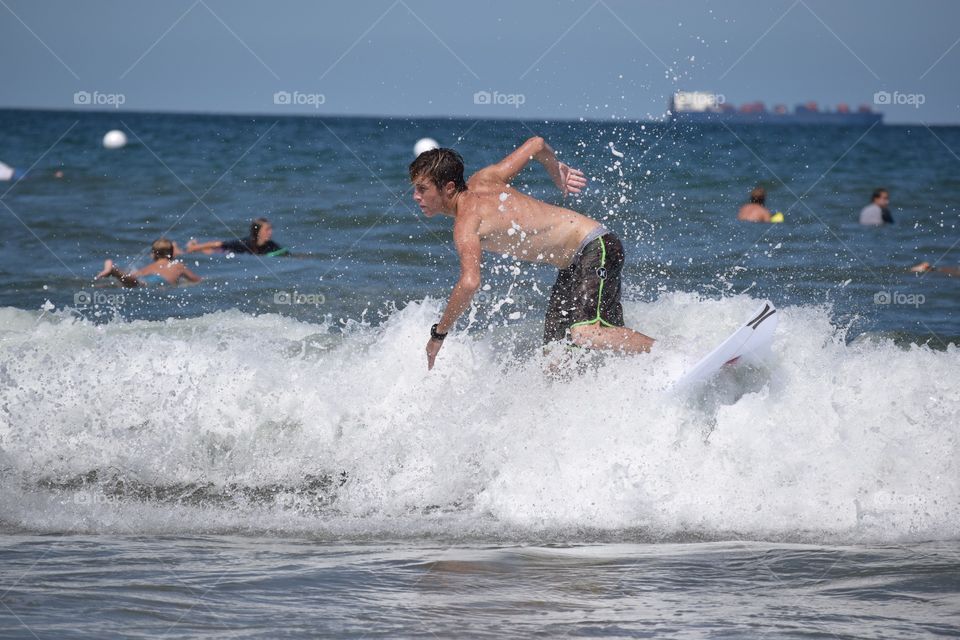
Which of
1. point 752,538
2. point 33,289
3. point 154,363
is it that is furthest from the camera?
point 33,289

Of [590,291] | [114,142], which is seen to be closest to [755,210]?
[590,291]

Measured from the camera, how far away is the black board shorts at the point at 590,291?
18.8 feet

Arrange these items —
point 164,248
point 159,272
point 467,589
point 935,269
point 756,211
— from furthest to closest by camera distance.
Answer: point 756,211 < point 935,269 < point 164,248 < point 159,272 < point 467,589

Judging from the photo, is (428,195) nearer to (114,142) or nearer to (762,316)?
(762,316)

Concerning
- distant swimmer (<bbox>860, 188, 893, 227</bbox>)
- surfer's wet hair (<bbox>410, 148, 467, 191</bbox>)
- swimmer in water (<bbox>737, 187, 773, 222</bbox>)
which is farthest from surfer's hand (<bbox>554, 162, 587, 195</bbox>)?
distant swimmer (<bbox>860, 188, 893, 227</bbox>)

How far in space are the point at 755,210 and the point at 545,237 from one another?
9.67m

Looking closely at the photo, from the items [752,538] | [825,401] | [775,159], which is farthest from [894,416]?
[775,159]

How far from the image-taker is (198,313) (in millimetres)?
9969

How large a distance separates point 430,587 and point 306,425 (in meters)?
2.42

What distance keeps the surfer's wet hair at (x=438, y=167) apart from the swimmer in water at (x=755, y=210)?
32.4ft

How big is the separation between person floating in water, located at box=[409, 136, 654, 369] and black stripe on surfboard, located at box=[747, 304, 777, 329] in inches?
21.7

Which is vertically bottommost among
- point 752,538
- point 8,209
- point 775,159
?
point 752,538

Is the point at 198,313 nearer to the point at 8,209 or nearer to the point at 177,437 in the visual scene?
the point at 177,437

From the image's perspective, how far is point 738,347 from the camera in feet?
18.7
